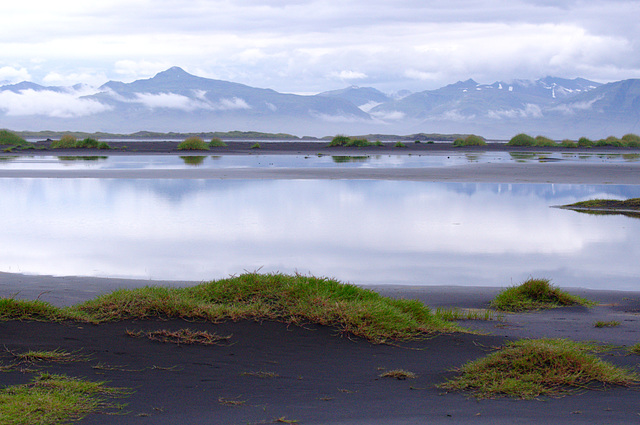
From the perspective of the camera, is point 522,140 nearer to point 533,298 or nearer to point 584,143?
point 584,143

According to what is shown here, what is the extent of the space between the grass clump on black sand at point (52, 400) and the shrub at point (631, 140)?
270ft

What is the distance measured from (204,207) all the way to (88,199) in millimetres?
4685

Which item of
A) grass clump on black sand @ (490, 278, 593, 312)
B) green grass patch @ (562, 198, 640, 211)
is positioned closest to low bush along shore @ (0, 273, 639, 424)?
grass clump on black sand @ (490, 278, 593, 312)

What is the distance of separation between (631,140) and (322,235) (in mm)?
74934

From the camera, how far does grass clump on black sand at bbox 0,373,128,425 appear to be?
4.52 m

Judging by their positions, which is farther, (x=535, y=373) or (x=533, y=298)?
(x=533, y=298)

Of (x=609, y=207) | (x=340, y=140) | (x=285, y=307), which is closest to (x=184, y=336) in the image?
(x=285, y=307)

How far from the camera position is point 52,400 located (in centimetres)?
479

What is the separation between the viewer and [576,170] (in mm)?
38750

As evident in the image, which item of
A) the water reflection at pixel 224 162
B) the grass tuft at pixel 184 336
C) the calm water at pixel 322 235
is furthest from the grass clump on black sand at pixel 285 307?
the water reflection at pixel 224 162

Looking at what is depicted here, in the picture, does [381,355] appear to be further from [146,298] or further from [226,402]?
[146,298]

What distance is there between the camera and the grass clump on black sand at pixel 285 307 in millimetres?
6824

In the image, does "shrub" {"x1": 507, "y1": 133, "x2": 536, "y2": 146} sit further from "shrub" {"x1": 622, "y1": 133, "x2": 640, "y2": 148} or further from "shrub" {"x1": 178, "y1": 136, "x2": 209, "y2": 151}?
"shrub" {"x1": 178, "y1": 136, "x2": 209, "y2": 151}

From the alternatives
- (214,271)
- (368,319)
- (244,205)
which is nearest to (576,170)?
(244,205)
